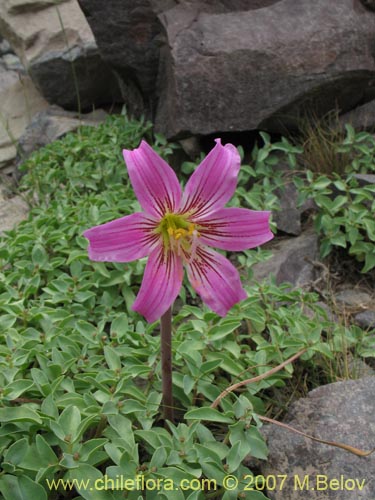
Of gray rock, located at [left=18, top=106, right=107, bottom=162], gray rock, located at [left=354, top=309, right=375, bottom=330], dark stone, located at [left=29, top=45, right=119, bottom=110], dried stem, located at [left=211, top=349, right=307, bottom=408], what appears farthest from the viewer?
dark stone, located at [left=29, top=45, right=119, bottom=110]

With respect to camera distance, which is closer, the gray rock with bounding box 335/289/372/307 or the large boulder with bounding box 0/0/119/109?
the gray rock with bounding box 335/289/372/307

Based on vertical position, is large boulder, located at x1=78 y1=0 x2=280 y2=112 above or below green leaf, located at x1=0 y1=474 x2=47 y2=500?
above

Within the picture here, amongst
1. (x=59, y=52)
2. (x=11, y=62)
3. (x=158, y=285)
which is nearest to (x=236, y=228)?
(x=158, y=285)

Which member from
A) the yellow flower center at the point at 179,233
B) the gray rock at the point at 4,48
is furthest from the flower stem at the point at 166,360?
the gray rock at the point at 4,48

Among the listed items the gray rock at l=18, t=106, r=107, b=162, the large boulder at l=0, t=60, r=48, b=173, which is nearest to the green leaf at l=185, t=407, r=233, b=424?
the gray rock at l=18, t=106, r=107, b=162

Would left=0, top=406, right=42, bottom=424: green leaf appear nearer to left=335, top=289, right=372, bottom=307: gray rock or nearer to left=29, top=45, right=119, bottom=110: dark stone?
left=335, top=289, right=372, bottom=307: gray rock

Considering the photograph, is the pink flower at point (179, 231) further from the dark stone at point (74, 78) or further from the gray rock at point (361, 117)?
the dark stone at point (74, 78)

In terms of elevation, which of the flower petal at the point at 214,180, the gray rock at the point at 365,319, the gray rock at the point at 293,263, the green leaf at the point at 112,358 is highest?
the flower petal at the point at 214,180
